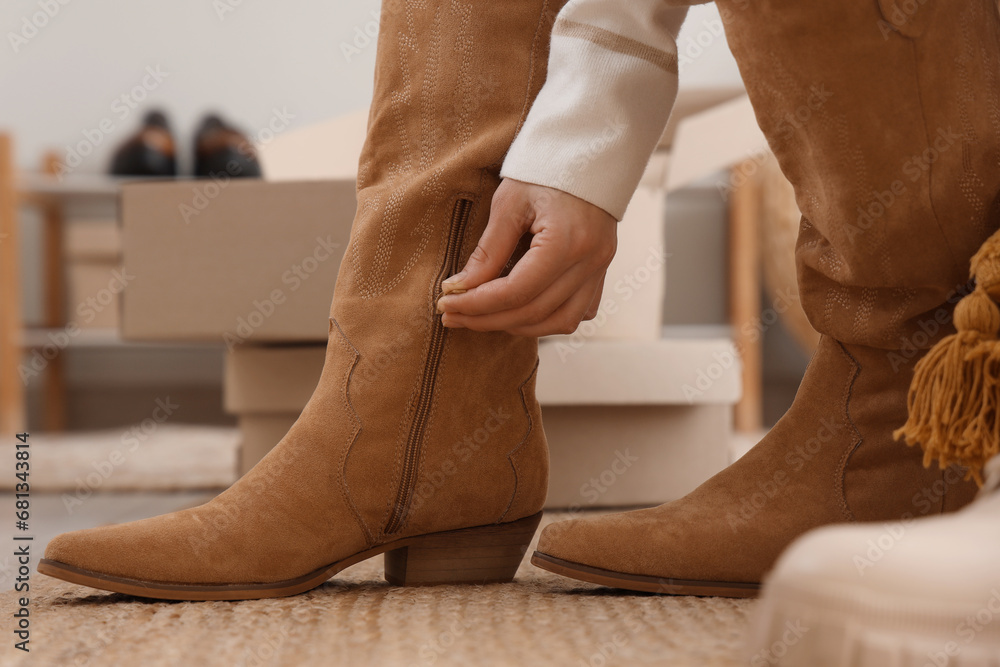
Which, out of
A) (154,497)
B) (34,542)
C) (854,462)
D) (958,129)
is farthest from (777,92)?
(154,497)

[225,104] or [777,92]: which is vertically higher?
[225,104]

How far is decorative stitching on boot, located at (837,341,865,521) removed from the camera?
570 mm

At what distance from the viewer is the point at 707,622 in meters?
0.48

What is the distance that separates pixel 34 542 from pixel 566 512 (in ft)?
1.90

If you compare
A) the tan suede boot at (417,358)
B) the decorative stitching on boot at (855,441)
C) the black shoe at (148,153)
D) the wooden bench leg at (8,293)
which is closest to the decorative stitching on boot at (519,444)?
the tan suede boot at (417,358)

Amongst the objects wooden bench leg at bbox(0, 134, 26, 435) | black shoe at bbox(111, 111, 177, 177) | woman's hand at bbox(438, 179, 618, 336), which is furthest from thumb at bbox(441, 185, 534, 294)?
wooden bench leg at bbox(0, 134, 26, 435)

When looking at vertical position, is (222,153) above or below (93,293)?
above

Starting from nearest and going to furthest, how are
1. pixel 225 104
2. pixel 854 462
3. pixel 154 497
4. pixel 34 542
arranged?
pixel 854 462 < pixel 34 542 < pixel 154 497 < pixel 225 104

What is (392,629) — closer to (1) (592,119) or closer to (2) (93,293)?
(1) (592,119)

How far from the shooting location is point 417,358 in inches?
23.7

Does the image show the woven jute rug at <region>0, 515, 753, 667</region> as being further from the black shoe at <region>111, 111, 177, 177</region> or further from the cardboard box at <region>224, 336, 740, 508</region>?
the black shoe at <region>111, 111, 177, 177</region>

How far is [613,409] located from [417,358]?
1.85 ft

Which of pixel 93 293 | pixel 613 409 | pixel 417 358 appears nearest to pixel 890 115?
pixel 417 358

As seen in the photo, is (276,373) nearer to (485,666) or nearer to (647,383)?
(647,383)
